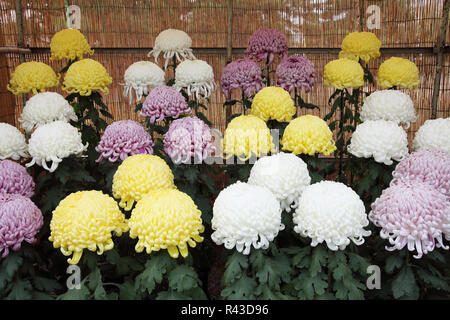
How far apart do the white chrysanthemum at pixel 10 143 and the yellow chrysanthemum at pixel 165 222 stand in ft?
3.05

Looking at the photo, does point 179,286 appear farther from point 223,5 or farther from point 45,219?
point 223,5

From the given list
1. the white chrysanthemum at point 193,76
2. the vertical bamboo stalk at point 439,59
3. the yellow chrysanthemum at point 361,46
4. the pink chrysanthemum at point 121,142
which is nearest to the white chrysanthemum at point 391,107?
the yellow chrysanthemum at point 361,46

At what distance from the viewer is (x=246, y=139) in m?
1.84

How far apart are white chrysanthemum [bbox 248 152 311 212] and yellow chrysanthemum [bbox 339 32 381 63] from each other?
1.49 meters

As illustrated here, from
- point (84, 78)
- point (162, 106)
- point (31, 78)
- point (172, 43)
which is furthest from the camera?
point (172, 43)

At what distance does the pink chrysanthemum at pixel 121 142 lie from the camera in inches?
74.7

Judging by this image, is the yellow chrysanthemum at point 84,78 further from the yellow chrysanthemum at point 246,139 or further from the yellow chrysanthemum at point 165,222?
the yellow chrysanthemum at point 165,222

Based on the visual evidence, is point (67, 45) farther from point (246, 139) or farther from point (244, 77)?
point (246, 139)

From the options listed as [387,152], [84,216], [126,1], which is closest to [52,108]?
[84,216]

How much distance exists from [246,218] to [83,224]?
0.53 metres

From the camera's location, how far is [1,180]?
1737 mm

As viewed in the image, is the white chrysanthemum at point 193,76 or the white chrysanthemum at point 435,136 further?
the white chrysanthemum at point 193,76

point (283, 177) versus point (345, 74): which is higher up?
point (345, 74)

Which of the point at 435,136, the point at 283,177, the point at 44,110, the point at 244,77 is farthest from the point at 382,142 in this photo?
the point at 44,110
